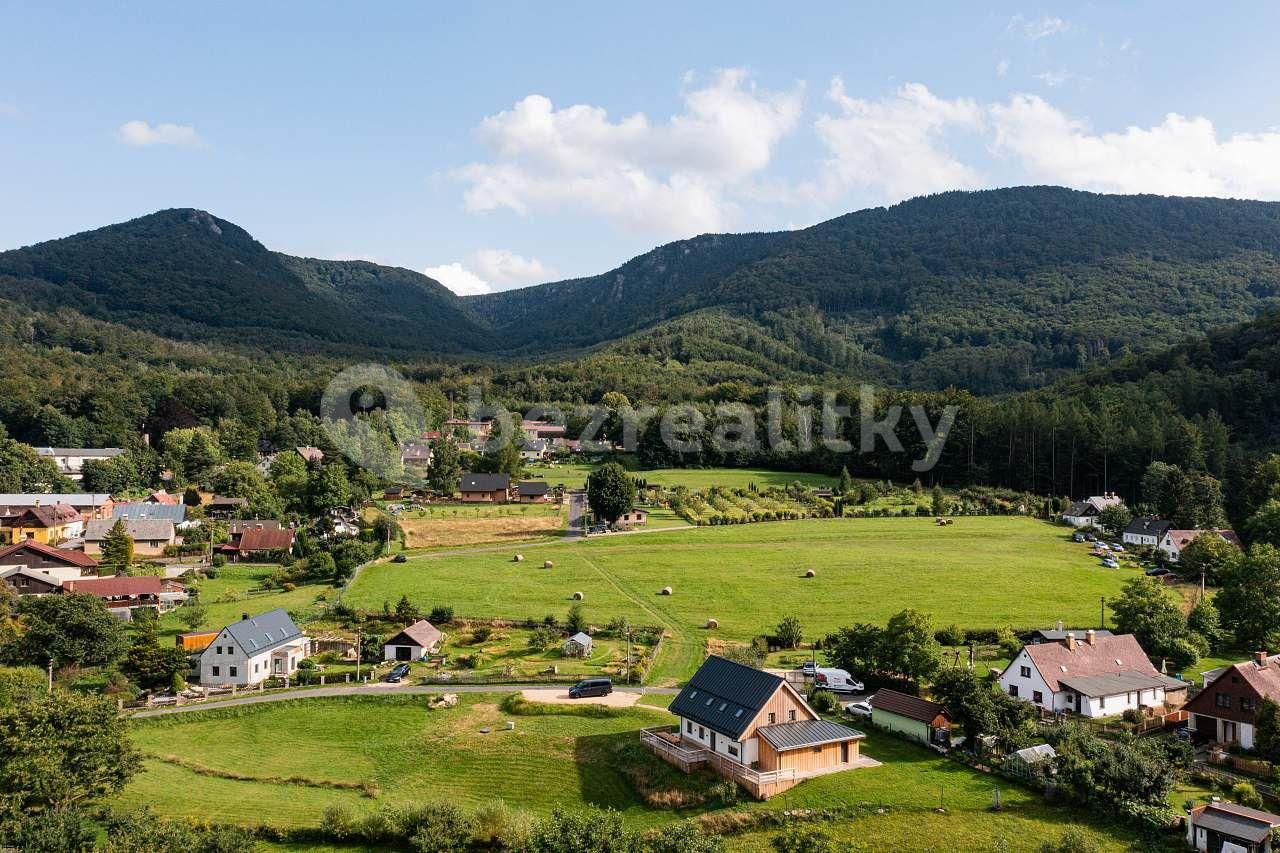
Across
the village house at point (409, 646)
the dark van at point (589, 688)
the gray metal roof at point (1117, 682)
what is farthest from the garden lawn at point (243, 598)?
the gray metal roof at point (1117, 682)

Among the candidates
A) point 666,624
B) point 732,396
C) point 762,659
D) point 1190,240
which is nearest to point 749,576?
point 666,624

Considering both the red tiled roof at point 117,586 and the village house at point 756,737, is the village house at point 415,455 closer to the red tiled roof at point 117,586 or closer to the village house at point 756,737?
the red tiled roof at point 117,586

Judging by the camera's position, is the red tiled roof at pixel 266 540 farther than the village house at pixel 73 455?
No

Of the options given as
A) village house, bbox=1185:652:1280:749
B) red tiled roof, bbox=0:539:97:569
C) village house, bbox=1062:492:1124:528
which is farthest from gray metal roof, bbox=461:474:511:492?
village house, bbox=1185:652:1280:749

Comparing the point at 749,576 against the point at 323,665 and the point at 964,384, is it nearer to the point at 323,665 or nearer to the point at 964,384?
the point at 323,665

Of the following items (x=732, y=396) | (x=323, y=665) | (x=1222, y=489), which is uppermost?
(x=732, y=396)

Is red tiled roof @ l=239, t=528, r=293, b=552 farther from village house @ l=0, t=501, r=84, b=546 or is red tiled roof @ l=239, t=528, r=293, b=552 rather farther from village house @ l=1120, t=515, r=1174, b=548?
village house @ l=1120, t=515, r=1174, b=548
